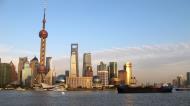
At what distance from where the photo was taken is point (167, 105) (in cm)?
11594

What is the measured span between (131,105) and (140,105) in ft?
9.52

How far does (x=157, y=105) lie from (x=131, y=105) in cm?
837

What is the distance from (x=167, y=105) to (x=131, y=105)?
11.5 metres

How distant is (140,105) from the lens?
11769cm

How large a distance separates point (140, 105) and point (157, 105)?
5.53 metres

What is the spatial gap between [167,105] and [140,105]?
8579mm

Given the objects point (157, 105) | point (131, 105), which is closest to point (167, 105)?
point (157, 105)

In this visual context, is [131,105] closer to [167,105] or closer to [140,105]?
[140,105]

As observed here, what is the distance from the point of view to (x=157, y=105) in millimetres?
115750

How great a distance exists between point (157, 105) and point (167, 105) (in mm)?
3228

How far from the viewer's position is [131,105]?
118000mm

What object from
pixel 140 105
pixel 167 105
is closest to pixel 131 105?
pixel 140 105

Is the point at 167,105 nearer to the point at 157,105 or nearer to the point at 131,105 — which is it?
the point at 157,105
